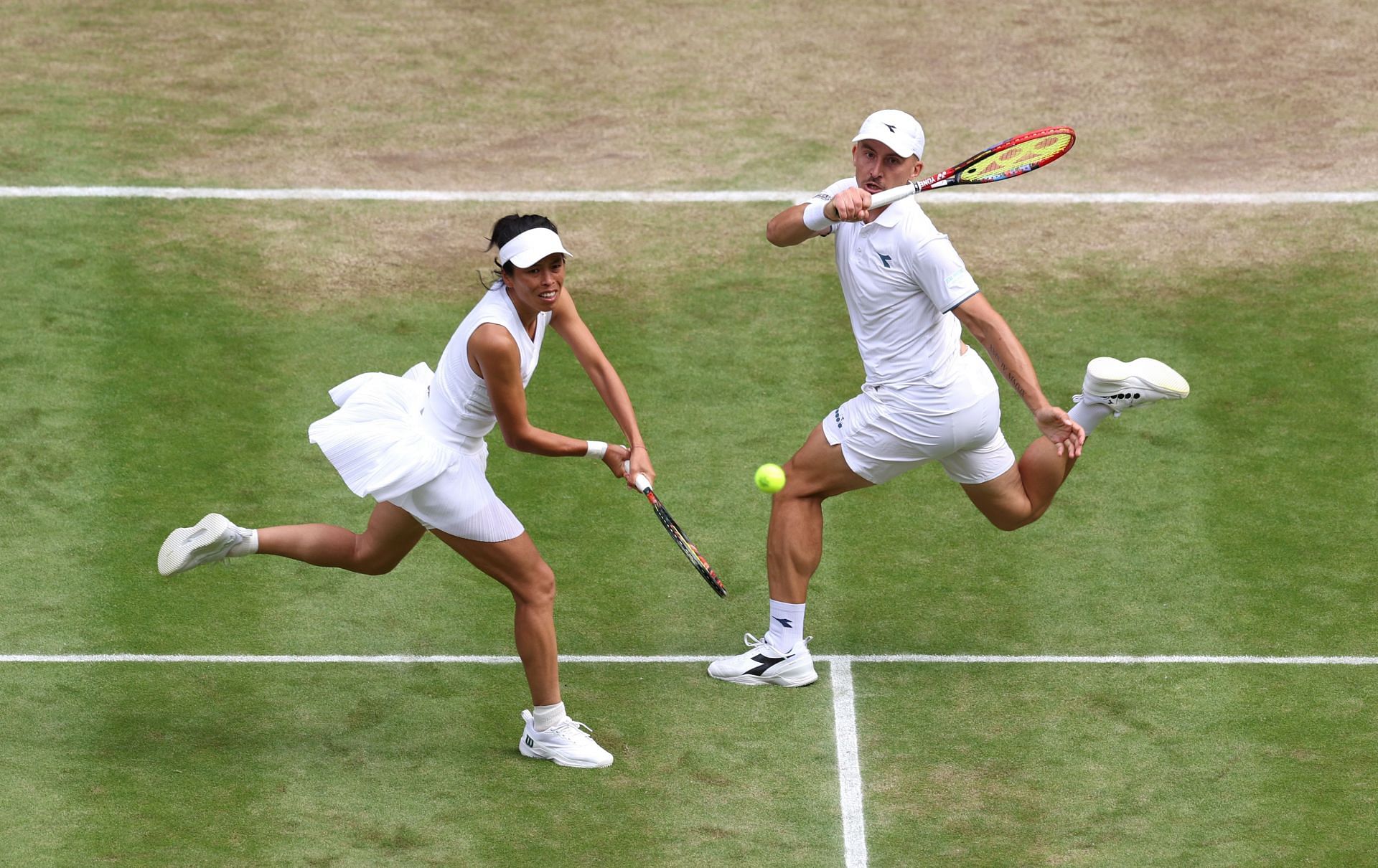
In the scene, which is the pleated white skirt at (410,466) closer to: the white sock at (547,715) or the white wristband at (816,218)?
the white sock at (547,715)

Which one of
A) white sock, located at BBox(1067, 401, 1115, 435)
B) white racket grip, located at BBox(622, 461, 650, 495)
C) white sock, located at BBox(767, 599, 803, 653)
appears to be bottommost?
white sock, located at BBox(767, 599, 803, 653)

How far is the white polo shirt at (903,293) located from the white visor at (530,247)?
1.36 metres

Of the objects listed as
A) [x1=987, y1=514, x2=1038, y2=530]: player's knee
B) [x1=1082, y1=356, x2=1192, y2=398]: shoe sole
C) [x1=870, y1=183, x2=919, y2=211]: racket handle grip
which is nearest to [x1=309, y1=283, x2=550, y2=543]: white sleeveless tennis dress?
[x1=870, y1=183, x2=919, y2=211]: racket handle grip

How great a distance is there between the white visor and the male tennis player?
1.24 metres

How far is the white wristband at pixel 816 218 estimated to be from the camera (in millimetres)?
7793

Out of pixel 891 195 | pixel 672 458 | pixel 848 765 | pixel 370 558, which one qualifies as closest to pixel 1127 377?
pixel 891 195

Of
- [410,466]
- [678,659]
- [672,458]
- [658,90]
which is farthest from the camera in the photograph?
[658,90]

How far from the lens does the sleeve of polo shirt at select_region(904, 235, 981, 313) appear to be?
24.8ft

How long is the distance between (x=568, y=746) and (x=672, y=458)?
9.40 feet

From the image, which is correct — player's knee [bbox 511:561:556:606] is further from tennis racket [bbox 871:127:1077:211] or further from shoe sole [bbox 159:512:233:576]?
tennis racket [bbox 871:127:1077:211]

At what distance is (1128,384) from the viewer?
8.24 meters

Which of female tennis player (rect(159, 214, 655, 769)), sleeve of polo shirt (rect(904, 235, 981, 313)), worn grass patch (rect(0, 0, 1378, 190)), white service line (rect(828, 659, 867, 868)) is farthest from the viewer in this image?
worn grass patch (rect(0, 0, 1378, 190))

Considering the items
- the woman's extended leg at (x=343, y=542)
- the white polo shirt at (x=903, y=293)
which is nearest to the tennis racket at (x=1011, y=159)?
the white polo shirt at (x=903, y=293)

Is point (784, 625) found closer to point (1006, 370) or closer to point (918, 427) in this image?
point (918, 427)
